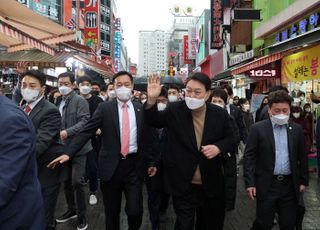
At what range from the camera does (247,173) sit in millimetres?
4328

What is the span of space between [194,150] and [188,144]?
0.27 feet

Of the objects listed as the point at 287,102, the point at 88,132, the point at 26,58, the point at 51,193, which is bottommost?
the point at 51,193

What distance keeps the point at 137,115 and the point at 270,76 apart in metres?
11.7

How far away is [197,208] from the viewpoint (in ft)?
13.3

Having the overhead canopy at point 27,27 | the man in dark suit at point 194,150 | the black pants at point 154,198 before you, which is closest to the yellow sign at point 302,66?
the overhead canopy at point 27,27

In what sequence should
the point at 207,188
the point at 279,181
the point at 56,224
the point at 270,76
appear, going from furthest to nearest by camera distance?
the point at 270,76 → the point at 56,224 → the point at 279,181 → the point at 207,188

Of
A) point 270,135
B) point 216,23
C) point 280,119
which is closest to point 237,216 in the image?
point 270,135

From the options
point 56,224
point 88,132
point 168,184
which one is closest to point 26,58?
point 56,224

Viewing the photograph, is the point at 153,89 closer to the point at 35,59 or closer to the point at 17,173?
the point at 17,173

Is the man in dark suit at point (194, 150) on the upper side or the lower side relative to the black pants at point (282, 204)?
upper

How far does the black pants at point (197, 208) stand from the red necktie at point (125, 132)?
2.70ft

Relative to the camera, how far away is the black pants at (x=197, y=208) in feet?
12.8

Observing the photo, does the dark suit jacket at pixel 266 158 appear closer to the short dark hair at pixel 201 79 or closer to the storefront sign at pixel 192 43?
the short dark hair at pixel 201 79

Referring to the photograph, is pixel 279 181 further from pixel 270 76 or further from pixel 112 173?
pixel 270 76
